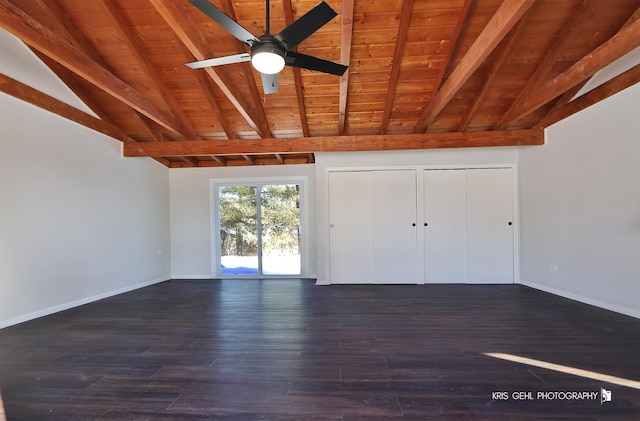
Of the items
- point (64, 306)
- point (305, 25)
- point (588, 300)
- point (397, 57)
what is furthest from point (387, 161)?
point (64, 306)

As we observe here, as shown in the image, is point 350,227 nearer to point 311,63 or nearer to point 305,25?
point 311,63

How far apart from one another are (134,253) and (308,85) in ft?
14.1

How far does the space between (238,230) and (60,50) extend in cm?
400

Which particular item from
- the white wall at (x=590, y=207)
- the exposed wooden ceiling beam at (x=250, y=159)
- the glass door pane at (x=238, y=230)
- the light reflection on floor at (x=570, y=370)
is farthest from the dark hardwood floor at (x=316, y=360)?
the exposed wooden ceiling beam at (x=250, y=159)

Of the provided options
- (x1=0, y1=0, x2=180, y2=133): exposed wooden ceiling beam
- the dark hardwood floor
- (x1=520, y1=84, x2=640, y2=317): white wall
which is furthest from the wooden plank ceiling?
the dark hardwood floor

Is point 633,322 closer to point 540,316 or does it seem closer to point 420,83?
point 540,316

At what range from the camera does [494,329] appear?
2.90 meters

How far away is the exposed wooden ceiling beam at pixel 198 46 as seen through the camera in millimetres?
2446

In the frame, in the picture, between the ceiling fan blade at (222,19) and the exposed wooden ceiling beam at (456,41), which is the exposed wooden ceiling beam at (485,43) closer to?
the exposed wooden ceiling beam at (456,41)

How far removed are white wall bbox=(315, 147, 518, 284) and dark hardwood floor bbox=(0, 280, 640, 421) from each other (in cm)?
148

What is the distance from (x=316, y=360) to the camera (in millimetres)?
2283

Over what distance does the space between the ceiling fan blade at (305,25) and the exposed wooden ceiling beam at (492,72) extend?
2.60m

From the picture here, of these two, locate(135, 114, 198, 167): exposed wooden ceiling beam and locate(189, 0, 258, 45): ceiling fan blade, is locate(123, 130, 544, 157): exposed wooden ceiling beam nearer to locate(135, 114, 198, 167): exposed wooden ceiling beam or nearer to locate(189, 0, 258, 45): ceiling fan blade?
locate(135, 114, 198, 167): exposed wooden ceiling beam

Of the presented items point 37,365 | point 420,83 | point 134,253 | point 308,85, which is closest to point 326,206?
point 308,85
